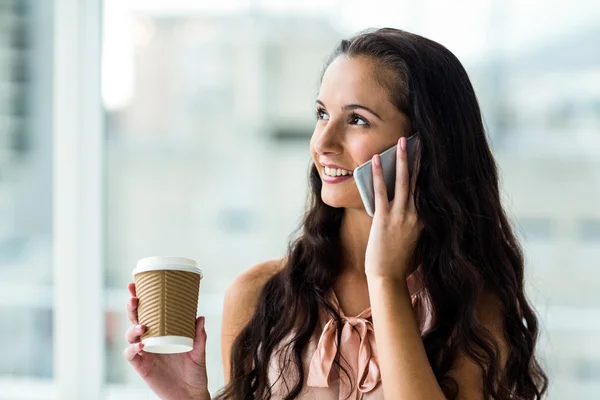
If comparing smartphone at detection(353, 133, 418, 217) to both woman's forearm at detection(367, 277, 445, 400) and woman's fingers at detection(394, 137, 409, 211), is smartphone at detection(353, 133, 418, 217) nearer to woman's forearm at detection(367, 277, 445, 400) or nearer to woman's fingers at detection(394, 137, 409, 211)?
woman's fingers at detection(394, 137, 409, 211)

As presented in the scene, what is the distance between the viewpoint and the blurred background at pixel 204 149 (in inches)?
124

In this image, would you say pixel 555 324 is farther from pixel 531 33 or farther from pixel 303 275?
pixel 303 275

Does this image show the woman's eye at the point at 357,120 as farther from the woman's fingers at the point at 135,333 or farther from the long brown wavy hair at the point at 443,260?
the woman's fingers at the point at 135,333

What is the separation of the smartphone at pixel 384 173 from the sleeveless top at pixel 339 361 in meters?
0.25

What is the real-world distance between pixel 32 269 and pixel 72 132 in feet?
2.64

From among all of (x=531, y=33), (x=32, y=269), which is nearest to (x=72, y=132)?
(x=32, y=269)

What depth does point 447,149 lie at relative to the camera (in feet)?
5.16

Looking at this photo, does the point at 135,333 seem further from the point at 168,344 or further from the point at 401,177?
the point at 401,177

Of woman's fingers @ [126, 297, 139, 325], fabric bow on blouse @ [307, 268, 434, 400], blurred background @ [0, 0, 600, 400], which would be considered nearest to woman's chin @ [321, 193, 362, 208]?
fabric bow on blouse @ [307, 268, 434, 400]

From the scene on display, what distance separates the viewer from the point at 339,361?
1.59 m

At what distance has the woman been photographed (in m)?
1.52

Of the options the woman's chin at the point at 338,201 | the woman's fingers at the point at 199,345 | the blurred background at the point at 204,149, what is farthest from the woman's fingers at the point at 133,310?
the blurred background at the point at 204,149

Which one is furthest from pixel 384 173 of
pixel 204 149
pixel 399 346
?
pixel 204 149

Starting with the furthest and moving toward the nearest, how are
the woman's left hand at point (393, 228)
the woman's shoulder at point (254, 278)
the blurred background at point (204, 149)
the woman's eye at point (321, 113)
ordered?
the blurred background at point (204, 149)
the woman's shoulder at point (254, 278)
the woman's eye at point (321, 113)
the woman's left hand at point (393, 228)
